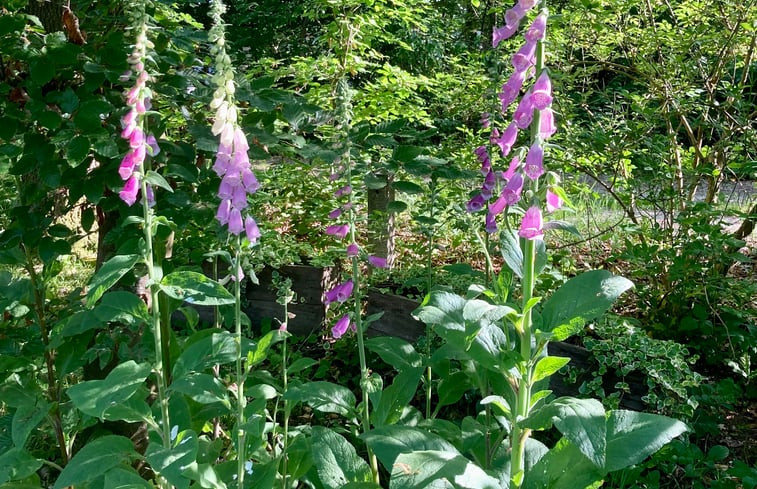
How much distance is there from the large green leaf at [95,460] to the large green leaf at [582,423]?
111 cm

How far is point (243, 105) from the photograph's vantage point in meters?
2.56

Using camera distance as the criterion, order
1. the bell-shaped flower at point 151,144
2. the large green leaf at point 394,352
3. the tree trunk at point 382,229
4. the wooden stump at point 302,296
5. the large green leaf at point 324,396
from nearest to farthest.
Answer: the bell-shaped flower at point 151,144
the large green leaf at point 324,396
the large green leaf at point 394,352
the wooden stump at point 302,296
the tree trunk at point 382,229

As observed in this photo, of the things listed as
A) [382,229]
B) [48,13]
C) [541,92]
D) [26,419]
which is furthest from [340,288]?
[382,229]

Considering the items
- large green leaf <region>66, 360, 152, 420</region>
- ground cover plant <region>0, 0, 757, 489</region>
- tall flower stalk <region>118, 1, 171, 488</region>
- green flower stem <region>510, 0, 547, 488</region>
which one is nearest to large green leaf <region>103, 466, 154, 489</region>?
ground cover plant <region>0, 0, 757, 489</region>

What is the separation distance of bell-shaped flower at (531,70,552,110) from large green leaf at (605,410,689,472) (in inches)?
31.6

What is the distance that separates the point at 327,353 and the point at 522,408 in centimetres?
241

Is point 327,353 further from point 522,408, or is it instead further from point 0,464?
point 522,408

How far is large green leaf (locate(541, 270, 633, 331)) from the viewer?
57.2 inches

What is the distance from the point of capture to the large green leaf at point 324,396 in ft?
5.91

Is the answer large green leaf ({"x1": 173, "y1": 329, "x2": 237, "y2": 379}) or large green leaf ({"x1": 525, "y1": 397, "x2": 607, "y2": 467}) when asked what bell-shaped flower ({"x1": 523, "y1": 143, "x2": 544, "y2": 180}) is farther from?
large green leaf ({"x1": 173, "y1": 329, "x2": 237, "y2": 379})

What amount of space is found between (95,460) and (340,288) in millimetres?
860

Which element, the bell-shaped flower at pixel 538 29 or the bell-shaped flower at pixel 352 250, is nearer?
the bell-shaped flower at pixel 538 29

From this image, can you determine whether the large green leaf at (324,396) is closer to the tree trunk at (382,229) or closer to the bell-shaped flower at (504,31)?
the bell-shaped flower at (504,31)

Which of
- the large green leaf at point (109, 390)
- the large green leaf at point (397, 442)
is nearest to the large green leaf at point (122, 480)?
the large green leaf at point (109, 390)
